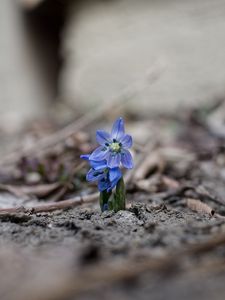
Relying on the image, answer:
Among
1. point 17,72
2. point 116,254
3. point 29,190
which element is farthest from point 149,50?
point 116,254

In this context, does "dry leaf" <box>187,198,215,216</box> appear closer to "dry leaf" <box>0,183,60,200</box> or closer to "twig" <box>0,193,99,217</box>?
"twig" <box>0,193,99,217</box>

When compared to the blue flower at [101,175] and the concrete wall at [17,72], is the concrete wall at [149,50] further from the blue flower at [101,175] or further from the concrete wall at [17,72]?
the blue flower at [101,175]

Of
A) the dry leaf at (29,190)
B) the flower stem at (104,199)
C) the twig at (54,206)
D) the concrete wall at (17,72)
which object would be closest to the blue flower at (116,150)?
the flower stem at (104,199)

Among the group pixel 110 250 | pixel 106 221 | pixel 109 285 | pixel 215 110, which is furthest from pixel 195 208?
pixel 215 110

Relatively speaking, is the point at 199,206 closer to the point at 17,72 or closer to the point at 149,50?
the point at 149,50

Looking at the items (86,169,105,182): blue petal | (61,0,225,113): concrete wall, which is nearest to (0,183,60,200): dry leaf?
(86,169,105,182): blue petal

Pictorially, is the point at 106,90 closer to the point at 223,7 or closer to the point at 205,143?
the point at 223,7
